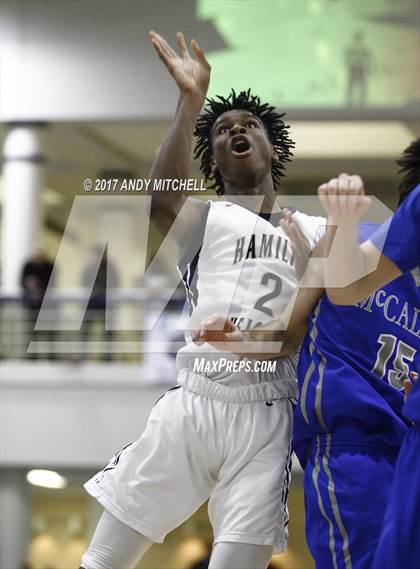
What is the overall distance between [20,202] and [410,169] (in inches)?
107

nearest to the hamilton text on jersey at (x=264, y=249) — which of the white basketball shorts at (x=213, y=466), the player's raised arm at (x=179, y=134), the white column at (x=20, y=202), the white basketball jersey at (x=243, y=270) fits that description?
the white basketball jersey at (x=243, y=270)

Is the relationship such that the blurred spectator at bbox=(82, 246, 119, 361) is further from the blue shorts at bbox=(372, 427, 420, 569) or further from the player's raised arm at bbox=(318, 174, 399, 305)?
the blue shorts at bbox=(372, 427, 420, 569)

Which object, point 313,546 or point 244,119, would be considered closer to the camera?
point 313,546

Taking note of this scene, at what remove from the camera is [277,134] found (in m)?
2.55

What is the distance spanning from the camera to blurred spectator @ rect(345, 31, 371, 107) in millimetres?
2803

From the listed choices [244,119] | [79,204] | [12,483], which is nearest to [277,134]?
[244,119]

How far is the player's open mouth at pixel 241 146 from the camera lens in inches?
96.5

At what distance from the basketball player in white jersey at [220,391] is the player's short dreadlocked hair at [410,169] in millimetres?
222

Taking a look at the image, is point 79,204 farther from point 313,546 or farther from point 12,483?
point 12,483

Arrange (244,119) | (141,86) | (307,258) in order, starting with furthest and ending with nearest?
(141,86)
(244,119)
(307,258)

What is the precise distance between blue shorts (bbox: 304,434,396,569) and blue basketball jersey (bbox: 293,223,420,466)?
1.1 inches

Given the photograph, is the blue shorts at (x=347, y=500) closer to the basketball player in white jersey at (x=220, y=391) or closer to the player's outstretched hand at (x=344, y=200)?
the basketball player in white jersey at (x=220, y=391)

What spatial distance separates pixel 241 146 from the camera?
2.45m

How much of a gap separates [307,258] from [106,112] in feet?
2.76
